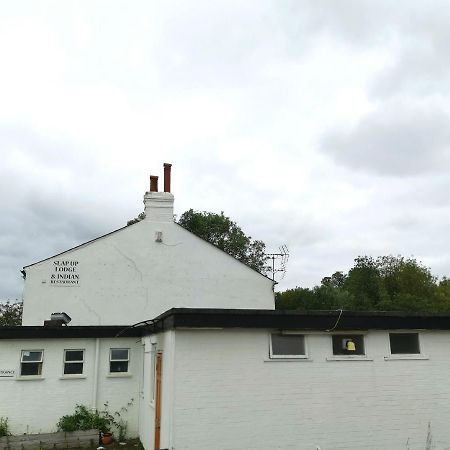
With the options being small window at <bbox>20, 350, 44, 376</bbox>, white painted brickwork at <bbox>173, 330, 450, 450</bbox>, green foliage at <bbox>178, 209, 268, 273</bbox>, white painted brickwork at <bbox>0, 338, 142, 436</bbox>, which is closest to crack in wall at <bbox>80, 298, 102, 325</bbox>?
white painted brickwork at <bbox>0, 338, 142, 436</bbox>

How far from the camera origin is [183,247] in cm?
2109

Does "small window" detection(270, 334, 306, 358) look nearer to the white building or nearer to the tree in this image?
the white building

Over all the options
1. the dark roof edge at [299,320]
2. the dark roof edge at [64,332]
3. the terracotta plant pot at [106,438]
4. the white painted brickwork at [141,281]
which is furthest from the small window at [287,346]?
the white painted brickwork at [141,281]

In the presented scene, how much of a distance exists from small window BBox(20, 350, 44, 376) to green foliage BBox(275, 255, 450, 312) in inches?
1230

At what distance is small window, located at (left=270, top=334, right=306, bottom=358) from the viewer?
9.57 metres

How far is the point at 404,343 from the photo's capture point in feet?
33.6

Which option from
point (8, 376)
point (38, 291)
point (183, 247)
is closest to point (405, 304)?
point (183, 247)

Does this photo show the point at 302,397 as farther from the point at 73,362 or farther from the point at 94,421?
the point at 73,362

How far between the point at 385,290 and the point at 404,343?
38.4m

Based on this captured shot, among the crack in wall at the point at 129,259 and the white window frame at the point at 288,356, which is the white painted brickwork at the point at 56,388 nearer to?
the crack in wall at the point at 129,259

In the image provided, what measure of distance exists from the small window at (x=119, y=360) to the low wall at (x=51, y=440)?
80.3 inches

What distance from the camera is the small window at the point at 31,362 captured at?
14297 mm

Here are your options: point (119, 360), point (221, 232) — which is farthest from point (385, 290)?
point (119, 360)

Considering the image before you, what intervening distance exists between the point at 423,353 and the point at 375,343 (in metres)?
1.16
